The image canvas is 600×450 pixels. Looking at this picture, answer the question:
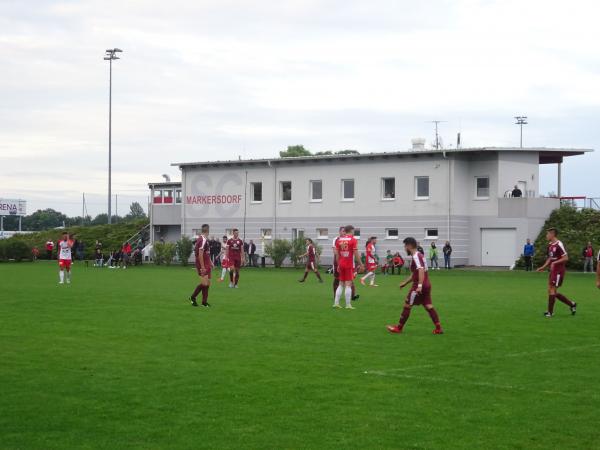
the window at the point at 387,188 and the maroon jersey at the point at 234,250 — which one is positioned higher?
the window at the point at 387,188

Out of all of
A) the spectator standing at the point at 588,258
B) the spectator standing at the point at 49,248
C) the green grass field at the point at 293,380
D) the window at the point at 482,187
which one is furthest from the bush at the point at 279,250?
the green grass field at the point at 293,380

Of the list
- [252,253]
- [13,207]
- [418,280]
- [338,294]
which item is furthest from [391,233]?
[13,207]

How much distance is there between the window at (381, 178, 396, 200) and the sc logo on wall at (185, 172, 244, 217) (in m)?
11.7

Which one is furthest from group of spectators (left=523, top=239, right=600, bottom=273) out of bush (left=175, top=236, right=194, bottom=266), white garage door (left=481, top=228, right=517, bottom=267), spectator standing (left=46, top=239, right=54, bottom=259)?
spectator standing (left=46, top=239, right=54, bottom=259)

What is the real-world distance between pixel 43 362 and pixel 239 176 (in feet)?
186

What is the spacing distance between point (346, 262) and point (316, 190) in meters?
43.4

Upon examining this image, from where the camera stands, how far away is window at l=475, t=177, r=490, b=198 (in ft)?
200

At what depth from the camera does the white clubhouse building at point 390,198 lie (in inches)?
2372

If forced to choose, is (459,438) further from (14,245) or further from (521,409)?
(14,245)

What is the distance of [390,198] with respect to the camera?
208ft

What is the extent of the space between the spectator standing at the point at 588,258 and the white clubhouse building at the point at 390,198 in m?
5.96

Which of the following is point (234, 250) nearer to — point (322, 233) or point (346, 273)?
point (346, 273)

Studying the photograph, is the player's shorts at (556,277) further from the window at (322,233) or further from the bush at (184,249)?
the bush at (184,249)

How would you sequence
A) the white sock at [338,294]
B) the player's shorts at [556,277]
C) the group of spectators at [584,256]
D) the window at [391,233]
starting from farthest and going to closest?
the window at [391,233], the group of spectators at [584,256], the white sock at [338,294], the player's shorts at [556,277]
